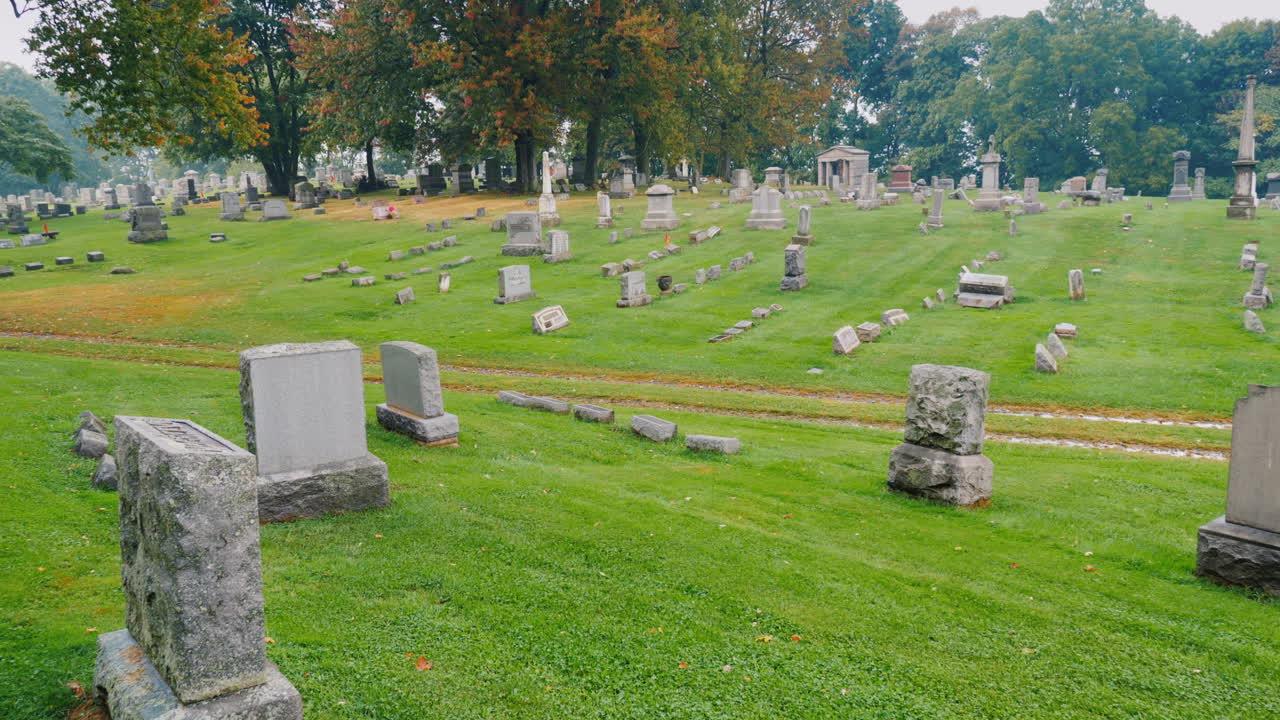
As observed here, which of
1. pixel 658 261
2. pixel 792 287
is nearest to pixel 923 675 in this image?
pixel 792 287

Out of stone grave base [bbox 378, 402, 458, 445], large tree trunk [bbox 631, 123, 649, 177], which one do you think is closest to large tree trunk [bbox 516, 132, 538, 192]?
large tree trunk [bbox 631, 123, 649, 177]

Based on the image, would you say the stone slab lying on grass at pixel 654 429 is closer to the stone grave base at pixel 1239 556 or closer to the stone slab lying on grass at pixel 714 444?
the stone slab lying on grass at pixel 714 444

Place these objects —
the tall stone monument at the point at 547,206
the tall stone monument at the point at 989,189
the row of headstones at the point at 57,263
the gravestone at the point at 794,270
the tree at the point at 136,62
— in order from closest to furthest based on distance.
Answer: the tree at the point at 136,62 → the gravestone at the point at 794,270 → the row of headstones at the point at 57,263 → the tall stone monument at the point at 547,206 → the tall stone monument at the point at 989,189

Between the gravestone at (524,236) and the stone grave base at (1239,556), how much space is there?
26490 millimetres

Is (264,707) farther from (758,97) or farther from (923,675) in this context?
(758,97)

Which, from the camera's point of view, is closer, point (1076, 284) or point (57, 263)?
point (1076, 284)

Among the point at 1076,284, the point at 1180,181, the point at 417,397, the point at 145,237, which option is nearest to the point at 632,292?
the point at 1076,284

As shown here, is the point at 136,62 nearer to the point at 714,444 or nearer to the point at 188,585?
the point at 714,444

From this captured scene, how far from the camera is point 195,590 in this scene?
4281mm

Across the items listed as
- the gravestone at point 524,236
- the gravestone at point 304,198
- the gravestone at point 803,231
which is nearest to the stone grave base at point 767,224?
the gravestone at point 803,231

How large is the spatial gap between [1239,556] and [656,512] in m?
5.08

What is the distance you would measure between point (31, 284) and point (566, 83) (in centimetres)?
2568

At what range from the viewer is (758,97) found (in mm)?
58531

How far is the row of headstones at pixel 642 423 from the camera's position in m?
11.8
